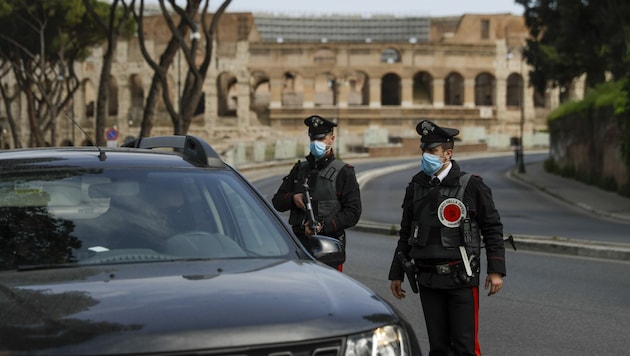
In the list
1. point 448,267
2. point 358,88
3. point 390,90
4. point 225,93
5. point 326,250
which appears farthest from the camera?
point 358,88

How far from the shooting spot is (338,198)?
29.3 ft

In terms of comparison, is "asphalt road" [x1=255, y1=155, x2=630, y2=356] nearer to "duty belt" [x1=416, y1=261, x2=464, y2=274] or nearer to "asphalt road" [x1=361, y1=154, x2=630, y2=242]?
"asphalt road" [x1=361, y1=154, x2=630, y2=242]

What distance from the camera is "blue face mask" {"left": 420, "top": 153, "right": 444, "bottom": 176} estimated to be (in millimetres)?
6367

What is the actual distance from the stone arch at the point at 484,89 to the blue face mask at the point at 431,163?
97.1 metres

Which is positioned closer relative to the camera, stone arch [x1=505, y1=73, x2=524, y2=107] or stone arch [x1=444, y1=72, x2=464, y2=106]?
stone arch [x1=444, y1=72, x2=464, y2=106]

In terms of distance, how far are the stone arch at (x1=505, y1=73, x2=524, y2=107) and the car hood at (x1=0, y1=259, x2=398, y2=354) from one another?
99837 millimetres

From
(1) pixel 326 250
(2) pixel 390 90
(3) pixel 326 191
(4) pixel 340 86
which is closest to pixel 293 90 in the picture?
(4) pixel 340 86

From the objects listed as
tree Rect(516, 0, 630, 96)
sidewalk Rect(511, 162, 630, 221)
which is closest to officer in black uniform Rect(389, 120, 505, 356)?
sidewalk Rect(511, 162, 630, 221)

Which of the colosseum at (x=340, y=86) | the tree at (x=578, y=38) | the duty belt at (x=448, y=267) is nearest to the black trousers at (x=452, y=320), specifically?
the duty belt at (x=448, y=267)

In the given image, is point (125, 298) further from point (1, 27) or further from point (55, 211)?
point (1, 27)

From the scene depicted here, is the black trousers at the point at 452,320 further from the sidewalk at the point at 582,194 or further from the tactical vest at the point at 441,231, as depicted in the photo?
the sidewalk at the point at 582,194

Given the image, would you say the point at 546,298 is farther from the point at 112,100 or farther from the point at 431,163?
the point at 112,100

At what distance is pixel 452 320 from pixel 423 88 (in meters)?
97.8

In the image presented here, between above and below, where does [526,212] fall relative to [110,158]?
below
